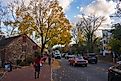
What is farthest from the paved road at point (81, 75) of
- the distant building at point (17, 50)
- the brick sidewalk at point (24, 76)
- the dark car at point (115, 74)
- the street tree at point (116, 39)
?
the street tree at point (116, 39)

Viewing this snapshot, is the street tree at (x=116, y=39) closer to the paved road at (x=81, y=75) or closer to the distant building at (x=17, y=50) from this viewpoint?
the distant building at (x=17, y=50)

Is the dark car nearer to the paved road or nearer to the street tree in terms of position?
the paved road

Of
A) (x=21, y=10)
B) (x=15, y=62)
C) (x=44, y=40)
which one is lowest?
(x=15, y=62)

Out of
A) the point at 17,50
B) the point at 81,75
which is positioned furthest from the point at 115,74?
the point at 17,50

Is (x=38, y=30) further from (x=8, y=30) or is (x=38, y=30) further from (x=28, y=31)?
(x=8, y=30)

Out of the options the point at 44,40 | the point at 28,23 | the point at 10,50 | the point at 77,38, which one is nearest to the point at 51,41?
the point at 44,40

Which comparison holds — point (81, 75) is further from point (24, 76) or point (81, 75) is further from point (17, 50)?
point (17, 50)

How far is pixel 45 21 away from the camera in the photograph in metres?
55.6

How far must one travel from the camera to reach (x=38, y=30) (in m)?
56.3

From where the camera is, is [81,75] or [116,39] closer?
[81,75]

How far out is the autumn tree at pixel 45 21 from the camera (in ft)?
181

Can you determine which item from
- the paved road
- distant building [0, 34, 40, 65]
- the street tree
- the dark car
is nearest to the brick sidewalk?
the paved road

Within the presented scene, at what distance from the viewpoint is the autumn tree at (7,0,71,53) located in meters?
55.3

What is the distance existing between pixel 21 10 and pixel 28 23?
257 centimetres
